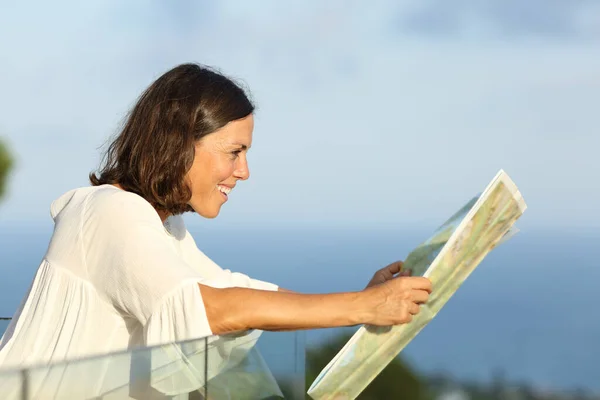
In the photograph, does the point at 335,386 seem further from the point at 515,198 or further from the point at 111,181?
the point at 111,181

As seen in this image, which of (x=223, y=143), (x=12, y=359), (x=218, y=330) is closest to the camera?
(x=218, y=330)

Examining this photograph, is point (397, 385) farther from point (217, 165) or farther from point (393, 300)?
point (217, 165)

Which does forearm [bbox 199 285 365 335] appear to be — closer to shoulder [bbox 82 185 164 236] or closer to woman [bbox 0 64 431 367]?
woman [bbox 0 64 431 367]

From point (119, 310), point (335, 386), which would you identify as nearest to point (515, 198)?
point (335, 386)

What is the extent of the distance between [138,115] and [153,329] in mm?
686

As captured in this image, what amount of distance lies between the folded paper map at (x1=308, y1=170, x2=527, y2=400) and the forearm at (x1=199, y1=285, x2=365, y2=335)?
11 cm

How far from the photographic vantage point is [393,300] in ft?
8.30

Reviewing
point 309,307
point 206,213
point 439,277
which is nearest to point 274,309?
point 309,307

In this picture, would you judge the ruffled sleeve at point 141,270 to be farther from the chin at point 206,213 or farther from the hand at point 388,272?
the hand at point 388,272

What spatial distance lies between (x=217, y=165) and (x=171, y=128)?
0.55 feet

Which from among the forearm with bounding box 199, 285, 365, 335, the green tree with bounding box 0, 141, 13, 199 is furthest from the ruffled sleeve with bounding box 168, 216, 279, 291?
the green tree with bounding box 0, 141, 13, 199

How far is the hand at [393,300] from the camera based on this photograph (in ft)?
8.27

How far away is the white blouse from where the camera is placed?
2.49 meters

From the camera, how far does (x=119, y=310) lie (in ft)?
8.82
